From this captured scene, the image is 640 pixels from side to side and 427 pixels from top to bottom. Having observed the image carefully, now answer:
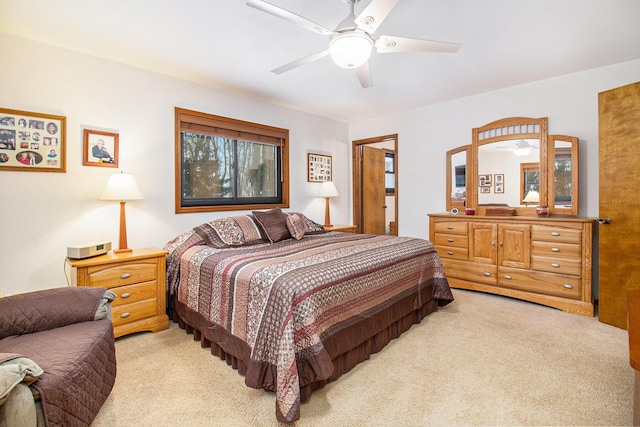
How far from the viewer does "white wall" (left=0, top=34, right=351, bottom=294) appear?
7.73 feet

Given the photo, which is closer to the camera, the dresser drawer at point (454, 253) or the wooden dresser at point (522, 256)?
the wooden dresser at point (522, 256)

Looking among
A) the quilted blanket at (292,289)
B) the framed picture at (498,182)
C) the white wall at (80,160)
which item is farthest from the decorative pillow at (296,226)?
the framed picture at (498,182)

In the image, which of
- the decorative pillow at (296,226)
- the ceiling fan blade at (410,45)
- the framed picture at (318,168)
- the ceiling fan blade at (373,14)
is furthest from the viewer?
the framed picture at (318,168)

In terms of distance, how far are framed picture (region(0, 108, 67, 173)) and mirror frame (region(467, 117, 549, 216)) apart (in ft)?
14.0

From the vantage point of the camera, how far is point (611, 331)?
2.56 metres

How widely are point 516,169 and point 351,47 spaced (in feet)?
9.11

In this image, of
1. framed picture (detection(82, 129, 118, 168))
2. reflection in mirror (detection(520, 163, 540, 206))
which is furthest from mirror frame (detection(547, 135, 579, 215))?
framed picture (detection(82, 129, 118, 168))

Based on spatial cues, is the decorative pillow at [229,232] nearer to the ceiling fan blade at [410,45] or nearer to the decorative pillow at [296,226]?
the decorative pillow at [296,226]

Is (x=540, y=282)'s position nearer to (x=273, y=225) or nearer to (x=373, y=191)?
(x=273, y=225)

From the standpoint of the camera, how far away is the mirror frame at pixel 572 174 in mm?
3156

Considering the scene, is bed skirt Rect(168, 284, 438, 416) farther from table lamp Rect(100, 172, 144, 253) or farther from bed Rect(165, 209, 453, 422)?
table lamp Rect(100, 172, 144, 253)

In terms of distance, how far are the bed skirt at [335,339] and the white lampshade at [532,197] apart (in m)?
1.77

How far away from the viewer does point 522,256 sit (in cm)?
325

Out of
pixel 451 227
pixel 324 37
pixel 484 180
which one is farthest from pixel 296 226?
pixel 484 180
